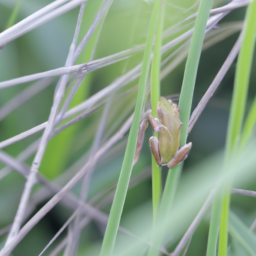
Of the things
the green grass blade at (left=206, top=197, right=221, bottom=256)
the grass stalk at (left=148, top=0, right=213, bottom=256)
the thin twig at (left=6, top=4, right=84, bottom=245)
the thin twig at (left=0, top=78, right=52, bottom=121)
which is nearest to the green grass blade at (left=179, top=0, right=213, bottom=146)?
the grass stalk at (left=148, top=0, right=213, bottom=256)

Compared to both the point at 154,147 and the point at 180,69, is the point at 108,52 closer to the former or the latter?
the point at 180,69

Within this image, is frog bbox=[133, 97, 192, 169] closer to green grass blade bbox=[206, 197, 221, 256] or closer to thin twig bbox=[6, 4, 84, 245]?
green grass blade bbox=[206, 197, 221, 256]

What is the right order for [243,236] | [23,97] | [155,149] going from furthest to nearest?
[23,97] < [243,236] < [155,149]

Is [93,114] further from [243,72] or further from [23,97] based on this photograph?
[243,72]

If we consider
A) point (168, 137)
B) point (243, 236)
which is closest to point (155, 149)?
point (168, 137)

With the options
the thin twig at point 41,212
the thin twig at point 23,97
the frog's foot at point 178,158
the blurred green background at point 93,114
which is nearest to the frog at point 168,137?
the frog's foot at point 178,158

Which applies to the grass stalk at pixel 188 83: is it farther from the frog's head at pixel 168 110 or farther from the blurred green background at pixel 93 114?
the blurred green background at pixel 93 114

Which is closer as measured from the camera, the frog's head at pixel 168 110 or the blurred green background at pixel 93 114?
the frog's head at pixel 168 110
